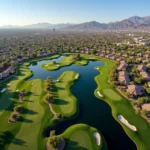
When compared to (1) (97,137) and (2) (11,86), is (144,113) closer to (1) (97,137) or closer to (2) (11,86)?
(1) (97,137)

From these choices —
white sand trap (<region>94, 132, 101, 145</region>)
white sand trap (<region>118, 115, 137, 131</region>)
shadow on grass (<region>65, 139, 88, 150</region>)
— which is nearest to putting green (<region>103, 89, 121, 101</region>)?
white sand trap (<region>118, 115, 137, 131</region>)

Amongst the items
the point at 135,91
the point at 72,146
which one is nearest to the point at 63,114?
the point at 72,146

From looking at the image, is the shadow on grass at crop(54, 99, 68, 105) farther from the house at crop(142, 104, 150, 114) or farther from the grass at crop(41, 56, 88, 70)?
the grass at crop(41, 56, 88, 70)

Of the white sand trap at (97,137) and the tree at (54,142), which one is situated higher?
the tree at (54,142)

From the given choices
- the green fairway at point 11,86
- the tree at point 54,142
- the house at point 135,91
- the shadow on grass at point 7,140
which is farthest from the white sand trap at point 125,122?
the green fairway at point 11,86

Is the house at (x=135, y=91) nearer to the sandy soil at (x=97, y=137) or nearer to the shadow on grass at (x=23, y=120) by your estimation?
the sandy soil at (x=97, y=137)
